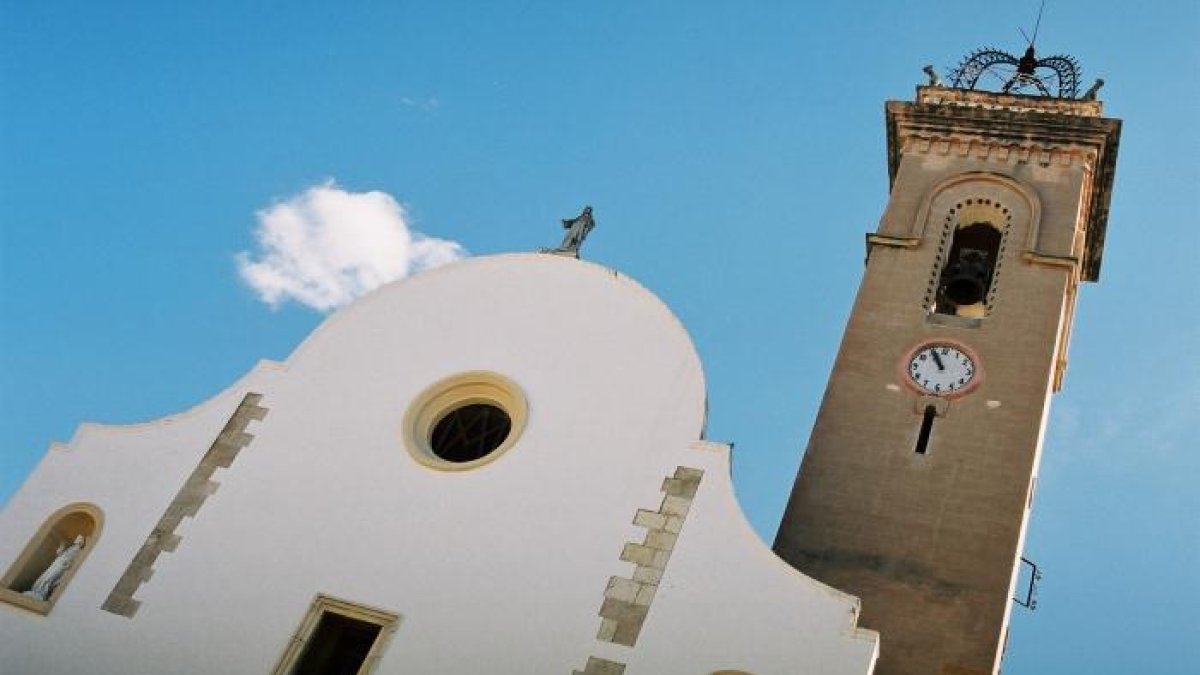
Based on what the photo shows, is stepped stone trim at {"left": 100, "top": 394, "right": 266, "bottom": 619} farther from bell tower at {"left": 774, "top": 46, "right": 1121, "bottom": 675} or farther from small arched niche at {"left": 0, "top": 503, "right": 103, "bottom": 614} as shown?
bell tower at {"left": 774, "top": 46, "right": 1121, "bottom": 675}

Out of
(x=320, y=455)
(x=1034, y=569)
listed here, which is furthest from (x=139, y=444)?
(x=1034, y=569)

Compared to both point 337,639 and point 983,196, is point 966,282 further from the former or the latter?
point 337,639

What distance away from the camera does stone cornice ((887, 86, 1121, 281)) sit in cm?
1886

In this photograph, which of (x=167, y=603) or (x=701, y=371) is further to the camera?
(x=701, y=371)

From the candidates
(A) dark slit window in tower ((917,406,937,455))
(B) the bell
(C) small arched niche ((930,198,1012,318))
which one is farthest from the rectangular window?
(B) the bell

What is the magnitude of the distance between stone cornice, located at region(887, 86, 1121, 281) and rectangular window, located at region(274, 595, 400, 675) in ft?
41.0

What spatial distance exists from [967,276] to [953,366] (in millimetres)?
2133

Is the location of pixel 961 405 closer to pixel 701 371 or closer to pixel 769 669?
pixel 701 371

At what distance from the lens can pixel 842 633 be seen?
10.3m

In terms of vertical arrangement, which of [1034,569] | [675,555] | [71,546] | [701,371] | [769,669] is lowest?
[71,546]

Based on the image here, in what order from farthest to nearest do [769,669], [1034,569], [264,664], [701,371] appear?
[1034,569] < [701,371] < [264,664] < [769,669]

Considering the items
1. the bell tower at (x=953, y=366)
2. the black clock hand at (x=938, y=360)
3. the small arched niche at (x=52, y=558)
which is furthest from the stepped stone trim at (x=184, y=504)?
the black clock hand at (x=938, y=360)

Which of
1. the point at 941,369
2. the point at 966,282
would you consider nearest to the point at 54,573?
the point at 941,369

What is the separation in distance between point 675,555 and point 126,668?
5366 mm
